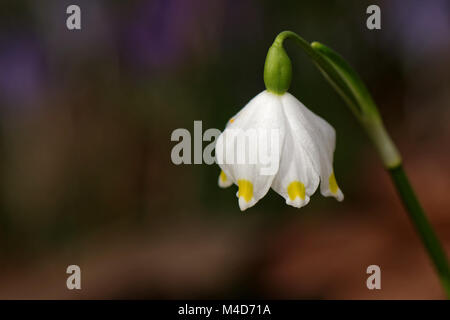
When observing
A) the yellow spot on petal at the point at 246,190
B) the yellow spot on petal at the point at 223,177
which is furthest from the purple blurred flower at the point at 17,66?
the yellow spot on petal at the point at 246,190

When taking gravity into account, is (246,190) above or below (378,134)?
below

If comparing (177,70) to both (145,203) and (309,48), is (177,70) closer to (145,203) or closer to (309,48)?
(145,203)

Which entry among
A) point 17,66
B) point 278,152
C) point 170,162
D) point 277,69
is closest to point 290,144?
point 278,152

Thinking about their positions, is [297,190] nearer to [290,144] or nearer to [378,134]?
[290,144]

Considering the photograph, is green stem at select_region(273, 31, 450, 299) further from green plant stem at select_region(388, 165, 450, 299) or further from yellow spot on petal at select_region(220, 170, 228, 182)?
yellow spot on petal at select_region(220, 170, 228, 182)

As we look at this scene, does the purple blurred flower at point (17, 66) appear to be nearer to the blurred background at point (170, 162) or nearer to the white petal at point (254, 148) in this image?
the blurred background at point (170, 162)
